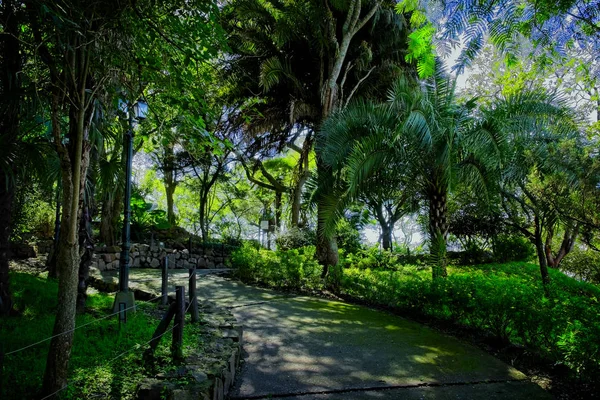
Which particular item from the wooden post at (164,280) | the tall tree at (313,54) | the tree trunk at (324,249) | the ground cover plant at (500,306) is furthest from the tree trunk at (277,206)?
the wooden post at (164,280)

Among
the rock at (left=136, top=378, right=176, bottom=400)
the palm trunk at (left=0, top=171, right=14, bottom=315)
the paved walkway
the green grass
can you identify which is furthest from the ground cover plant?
the palm trunk at (left=0, top=171, right=14, bottom=315)

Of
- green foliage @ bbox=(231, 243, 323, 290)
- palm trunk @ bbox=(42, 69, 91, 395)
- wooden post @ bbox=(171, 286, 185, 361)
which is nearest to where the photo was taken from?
palm trunk @ bbox=(42, 69, 91, 395)

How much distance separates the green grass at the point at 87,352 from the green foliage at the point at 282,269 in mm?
5293

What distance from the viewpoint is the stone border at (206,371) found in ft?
11.2

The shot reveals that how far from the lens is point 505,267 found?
16.1m

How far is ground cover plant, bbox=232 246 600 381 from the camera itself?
4465mm

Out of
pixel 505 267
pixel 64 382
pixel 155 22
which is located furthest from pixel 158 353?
pixel 505 267

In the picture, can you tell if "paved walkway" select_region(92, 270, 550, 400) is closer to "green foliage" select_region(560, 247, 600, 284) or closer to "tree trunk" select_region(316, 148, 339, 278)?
"tree trunk" select_region(316, 148, 339, 278)

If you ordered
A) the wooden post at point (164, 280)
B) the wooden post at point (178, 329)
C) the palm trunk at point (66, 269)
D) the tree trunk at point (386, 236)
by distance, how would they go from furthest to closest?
1. the tree trunk at point (386, 236)
2. the wooden post at point (164, 280)
3. the wooden post at point (178, 329)
4. the palm trunk at point (66, 269)

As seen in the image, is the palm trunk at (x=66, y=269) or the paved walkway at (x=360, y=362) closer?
the palm trunk at (x=66, y=269)

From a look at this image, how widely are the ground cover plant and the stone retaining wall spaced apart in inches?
309

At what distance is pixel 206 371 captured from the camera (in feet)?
13.2

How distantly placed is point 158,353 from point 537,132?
8.59m

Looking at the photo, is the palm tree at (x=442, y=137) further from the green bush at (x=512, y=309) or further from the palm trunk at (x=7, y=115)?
the palm trunk at (x=7, y=115)
